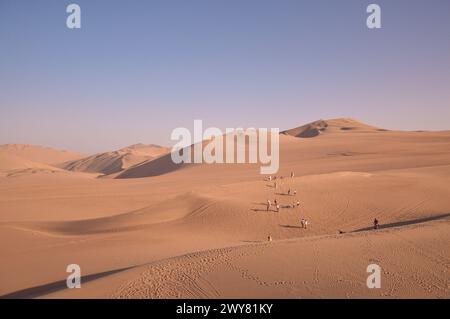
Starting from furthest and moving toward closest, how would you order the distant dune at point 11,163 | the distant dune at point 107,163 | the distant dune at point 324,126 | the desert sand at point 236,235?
the distant dune at point 324,126
the distant dune at point 107,163
the distant dune at point 11,163
the desert sand at point 236,235

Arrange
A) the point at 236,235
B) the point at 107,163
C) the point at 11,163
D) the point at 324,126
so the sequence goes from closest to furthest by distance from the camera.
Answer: the point at 236,235
the point at 11,163
the point at 107,163
the point at 324,126

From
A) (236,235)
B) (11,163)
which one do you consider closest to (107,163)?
(11,163)

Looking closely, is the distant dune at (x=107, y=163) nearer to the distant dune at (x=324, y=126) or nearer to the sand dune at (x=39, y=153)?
the sand dune at (x=39, y=153)

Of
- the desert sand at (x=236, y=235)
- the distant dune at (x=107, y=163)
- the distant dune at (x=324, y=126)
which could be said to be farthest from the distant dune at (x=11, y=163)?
the distant dune at (x=324, y=126)

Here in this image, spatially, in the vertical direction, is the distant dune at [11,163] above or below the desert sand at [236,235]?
above

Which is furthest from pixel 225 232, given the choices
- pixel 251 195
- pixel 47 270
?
pixel 47 270

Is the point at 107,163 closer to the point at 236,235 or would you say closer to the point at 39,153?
the point at 39,153

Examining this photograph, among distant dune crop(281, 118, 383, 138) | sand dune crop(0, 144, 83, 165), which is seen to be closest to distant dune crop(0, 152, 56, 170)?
sand dune crop(0, 144, 83, 165)

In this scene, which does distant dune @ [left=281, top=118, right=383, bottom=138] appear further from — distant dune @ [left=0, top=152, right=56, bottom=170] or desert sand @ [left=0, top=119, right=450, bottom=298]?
distant dune @ [left=0, top=152, right=56, bottom=170]

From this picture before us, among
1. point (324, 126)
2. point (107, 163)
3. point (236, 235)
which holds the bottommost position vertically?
point (236, 235)
